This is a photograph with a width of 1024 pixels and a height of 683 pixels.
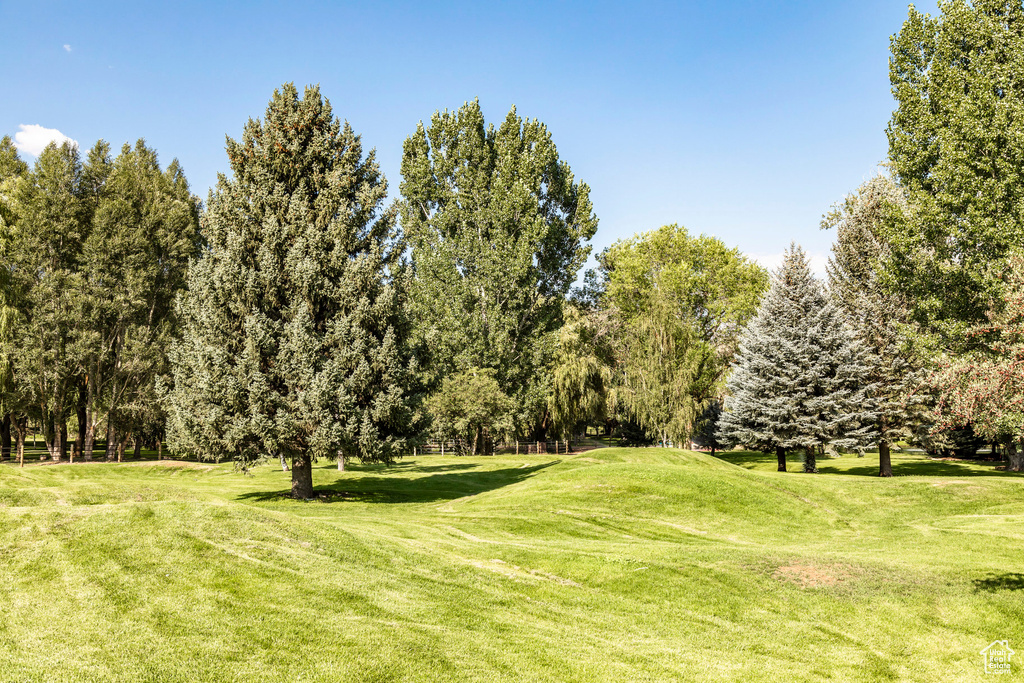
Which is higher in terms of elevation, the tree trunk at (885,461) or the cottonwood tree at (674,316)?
the cottonwood tree at (674,316)

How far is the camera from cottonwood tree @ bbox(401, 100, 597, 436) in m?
41.6

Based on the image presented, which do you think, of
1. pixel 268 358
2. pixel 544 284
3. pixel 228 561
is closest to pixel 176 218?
pixel 544 284

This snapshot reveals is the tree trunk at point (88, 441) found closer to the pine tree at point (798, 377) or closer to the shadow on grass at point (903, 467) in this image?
the pine tree at point (798, 377)

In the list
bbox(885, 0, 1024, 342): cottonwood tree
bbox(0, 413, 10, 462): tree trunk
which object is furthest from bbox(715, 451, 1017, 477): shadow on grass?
bbox(0, 413, 10, 462): tree trunk

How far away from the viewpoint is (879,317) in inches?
1436

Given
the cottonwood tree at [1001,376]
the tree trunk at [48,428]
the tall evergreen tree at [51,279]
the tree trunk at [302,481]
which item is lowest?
the tree trunk at [302,481]

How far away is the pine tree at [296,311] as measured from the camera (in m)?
21.2

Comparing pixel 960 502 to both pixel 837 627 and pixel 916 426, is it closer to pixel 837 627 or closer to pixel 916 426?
pixel 916 426

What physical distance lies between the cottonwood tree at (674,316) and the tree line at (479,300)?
23 cm

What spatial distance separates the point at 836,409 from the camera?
36.2 metres

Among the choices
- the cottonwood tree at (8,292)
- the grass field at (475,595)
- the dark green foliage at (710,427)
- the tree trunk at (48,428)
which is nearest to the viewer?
the grass field at (475,595)
